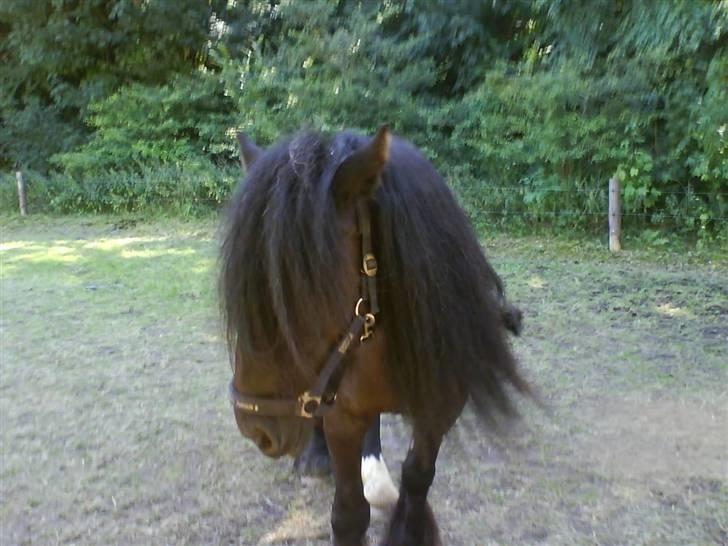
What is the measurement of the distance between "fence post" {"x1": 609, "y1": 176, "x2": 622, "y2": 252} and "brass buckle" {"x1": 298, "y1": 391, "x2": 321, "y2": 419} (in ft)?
24.7

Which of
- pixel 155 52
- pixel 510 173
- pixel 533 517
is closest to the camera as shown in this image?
pixel 533 517

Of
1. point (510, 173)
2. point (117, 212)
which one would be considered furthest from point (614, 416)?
point (117, 212)

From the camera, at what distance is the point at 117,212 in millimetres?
13516

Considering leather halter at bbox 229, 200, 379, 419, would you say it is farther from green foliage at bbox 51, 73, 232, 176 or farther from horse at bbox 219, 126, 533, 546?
green foliage at bbox 51, 73, 232, 176

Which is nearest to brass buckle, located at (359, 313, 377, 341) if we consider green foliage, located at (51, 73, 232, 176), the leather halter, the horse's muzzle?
the leather halter

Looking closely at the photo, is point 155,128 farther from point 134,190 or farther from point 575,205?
point 575,205

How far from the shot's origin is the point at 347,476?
1984 millimetres

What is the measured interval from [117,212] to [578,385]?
458 inches

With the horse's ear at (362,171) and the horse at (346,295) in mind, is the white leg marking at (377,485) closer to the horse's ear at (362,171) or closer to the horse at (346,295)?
the horse at (346,295)

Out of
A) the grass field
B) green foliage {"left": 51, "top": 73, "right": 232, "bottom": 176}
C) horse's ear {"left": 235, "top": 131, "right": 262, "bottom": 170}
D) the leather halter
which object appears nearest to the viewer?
the leather halter

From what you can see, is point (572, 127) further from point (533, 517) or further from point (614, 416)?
point (533, 517)

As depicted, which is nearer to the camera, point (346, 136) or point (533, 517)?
point (346, 136)

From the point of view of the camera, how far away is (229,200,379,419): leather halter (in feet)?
5.23

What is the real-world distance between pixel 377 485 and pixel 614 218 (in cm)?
681
